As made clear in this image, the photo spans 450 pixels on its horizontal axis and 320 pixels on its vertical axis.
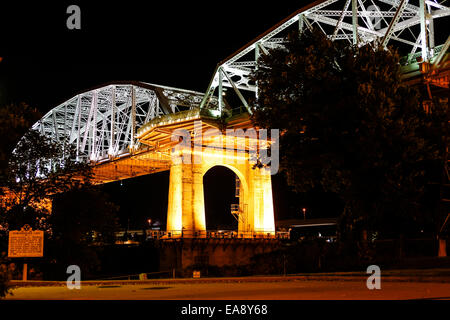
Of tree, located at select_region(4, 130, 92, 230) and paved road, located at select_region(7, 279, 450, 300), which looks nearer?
paved road, located at select_region(7, 279, 450, 300)

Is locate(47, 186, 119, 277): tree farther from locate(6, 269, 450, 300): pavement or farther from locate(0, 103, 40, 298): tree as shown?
locate(0, 103, 40, 298): tree

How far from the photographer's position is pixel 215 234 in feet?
201

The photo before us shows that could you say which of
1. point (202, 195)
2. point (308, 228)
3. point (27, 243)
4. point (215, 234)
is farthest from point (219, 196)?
point (27, 243)

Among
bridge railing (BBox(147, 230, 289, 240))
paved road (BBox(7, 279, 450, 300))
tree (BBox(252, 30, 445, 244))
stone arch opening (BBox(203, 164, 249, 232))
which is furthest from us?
stone arch opening (BBox(203, 164, 249, 232))

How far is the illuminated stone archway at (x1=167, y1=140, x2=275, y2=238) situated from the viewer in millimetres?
60344

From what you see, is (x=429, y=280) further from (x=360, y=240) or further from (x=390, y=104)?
(x=390, y=104)

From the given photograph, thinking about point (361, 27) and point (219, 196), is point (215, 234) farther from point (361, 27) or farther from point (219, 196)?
point (219, 196)

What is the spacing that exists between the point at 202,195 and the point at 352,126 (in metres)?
37.4

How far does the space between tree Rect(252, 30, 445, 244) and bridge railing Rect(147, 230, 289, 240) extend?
105 ft

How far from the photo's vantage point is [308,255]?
49.3 metres

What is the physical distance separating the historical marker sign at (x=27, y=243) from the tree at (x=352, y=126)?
12471mm

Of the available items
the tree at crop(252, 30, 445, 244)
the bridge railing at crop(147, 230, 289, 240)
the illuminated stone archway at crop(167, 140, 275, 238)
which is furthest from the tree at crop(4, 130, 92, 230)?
the illuminated stone archway at crop(167, 140, 275, 238)

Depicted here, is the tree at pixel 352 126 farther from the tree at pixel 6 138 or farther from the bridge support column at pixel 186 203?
the bridge support column at pixel 186 203

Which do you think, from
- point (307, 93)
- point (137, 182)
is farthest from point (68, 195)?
point (137, 182)
